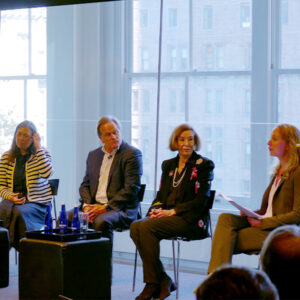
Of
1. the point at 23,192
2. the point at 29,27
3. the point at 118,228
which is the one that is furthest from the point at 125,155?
the point at 29,27

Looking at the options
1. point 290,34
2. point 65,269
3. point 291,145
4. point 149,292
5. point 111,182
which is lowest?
point 149,292

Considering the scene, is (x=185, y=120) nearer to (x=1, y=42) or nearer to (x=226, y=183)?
(x=226, y=183)

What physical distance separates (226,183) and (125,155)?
898mm

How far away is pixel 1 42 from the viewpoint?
260 inches

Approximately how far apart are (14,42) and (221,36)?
2.38m

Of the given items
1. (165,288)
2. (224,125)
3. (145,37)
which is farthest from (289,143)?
(145,37)

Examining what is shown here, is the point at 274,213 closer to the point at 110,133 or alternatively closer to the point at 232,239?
the point at 232,239

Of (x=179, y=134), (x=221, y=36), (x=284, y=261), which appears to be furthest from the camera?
(x=221, y=36)

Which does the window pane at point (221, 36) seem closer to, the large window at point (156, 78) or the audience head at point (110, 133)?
the large window at point (156, 78)

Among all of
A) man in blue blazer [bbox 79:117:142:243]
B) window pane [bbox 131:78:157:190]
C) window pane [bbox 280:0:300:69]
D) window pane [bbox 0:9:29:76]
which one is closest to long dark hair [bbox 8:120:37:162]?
man in blue blazer [bbox 79:117:142:243]

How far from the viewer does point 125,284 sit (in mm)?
5035

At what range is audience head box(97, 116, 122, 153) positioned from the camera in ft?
17.0

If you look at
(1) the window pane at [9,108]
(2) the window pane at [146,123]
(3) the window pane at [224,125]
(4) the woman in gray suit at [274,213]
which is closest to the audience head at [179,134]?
(3) the window pane at [224,125]

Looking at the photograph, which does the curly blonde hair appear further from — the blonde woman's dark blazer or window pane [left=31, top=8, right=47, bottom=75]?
window pane [left=31, top=8, right=47, bottom=75]
